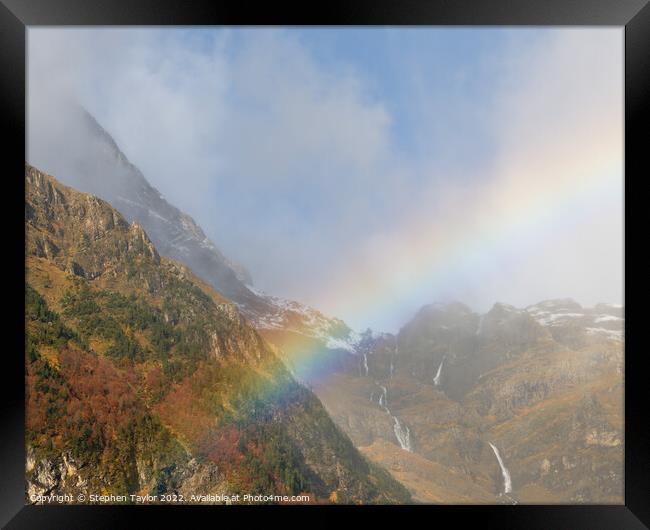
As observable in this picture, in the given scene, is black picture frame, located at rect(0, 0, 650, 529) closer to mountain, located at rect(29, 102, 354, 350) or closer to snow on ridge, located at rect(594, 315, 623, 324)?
mountain, located at rect(29, 102, 354, 350)

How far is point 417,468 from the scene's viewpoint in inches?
437

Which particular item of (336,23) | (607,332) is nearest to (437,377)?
(607,332)

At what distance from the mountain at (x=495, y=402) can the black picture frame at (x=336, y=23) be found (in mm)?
6124

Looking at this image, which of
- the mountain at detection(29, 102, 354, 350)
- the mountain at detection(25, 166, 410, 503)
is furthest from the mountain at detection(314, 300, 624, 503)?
the mountain at detection(29, 102, 354, 350)

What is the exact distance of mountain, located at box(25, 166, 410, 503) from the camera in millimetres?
7109

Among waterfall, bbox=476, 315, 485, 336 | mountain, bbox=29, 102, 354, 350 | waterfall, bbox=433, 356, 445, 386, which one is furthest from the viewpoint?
waterfall, bbox=433, 356, 445, 386

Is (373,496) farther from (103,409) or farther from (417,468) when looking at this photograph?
(103,409)

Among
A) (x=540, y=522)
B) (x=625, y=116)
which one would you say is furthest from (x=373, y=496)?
(x=625, y=116)

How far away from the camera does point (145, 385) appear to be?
8141 millimetres

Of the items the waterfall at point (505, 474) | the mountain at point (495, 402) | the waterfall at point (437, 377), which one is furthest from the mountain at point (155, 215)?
the waterfall at point (505, 474)

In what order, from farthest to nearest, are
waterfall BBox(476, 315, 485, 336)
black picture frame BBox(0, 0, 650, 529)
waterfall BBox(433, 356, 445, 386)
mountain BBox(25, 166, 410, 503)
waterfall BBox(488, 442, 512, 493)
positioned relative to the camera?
waterfall BBox(488, 442, 512, 493) → waterfall BBox(433, 356, 445, 386) → waterfall BBox(476, 315, 485, 336) → mountain BBox(25, 166, 410, 503) → black picture frame BBox(0, 0, 650, 529)

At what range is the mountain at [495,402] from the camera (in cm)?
995

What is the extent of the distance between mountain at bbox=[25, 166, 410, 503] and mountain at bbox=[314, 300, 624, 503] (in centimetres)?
151

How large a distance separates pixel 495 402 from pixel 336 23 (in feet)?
35.2
